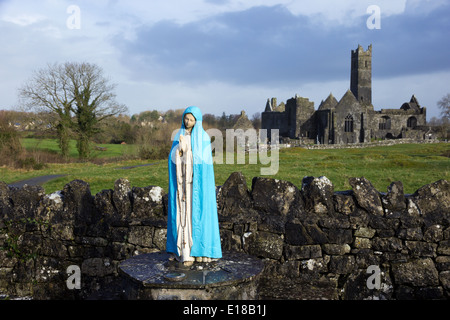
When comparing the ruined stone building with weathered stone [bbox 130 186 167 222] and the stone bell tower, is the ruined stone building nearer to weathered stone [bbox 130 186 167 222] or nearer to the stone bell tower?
the stone bell tower

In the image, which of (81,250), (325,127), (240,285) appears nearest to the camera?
(240,285)

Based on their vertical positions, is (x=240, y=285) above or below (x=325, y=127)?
below

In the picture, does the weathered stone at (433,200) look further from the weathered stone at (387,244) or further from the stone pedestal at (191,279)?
the stone pedestal at (191,279)

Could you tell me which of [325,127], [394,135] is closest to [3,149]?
[325,127]

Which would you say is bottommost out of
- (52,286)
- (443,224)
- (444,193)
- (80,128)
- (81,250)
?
(52,286)

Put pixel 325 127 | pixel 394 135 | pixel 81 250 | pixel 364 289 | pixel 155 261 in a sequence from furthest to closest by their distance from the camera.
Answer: pixel 394 135 → pixel 325 127 → pixel 81 250 → pixel 364 289 → pixel 155 261

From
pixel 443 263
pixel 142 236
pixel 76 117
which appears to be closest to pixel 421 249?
pixel 443 263

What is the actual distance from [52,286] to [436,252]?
21.8 ft

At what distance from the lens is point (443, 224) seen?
21.9ft

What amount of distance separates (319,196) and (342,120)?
6469 cm

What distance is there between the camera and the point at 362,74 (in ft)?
312

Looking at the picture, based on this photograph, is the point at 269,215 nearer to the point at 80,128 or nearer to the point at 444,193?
the point at 444,193

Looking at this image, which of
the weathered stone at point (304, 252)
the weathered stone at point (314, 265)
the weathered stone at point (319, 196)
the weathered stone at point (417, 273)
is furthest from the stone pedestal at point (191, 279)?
the weathered stone at point (417, 273)

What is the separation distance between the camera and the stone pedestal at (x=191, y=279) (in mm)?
4867
